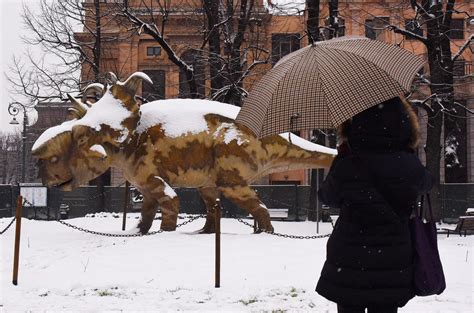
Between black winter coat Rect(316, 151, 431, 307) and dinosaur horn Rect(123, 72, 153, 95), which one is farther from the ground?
dinosaur horn Rect(123, 72, 153, 95)

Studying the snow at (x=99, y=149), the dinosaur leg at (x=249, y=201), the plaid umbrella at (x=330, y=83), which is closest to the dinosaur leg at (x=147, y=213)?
the snow at (x=99, y=149)

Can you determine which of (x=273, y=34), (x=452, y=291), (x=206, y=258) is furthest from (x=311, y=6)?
(x=452, y=291)

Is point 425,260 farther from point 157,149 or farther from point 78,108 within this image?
point 78,108

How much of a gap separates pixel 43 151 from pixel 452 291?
778 centimetres

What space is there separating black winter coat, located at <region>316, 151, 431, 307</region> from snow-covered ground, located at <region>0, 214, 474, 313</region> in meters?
2.64

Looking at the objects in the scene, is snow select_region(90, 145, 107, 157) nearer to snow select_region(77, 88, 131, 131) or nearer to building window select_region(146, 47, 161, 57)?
snow select_region(77, 88, 131, 131)

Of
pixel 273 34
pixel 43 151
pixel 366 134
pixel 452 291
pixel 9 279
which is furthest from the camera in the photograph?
pixel 273 34

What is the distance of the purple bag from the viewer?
326 cm

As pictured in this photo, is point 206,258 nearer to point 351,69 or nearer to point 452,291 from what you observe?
point 452,291

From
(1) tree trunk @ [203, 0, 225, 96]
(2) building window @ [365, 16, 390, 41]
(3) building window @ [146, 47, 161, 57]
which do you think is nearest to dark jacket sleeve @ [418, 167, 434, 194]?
(2) building window @ [365, 16, 390, 41]

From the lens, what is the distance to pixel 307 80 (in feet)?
13.4

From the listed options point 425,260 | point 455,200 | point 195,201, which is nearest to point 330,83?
point 425,260

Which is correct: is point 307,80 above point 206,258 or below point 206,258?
above

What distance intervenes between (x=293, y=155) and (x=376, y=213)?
8.82 meters
